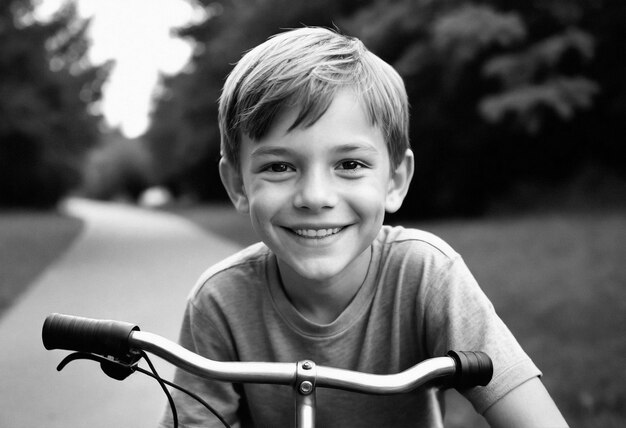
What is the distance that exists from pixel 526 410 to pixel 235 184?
3.03 ft

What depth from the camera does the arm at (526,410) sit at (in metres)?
1.38

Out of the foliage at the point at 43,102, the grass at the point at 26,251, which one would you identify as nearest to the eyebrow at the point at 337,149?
the grass at the point at 26,251

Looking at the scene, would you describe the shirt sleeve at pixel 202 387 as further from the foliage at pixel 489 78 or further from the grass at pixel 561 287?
the foliage at pixel 489 78

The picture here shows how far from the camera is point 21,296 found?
6.92m

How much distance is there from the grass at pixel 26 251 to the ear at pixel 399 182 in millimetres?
5411

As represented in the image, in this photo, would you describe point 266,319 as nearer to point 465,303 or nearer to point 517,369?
point 465,303

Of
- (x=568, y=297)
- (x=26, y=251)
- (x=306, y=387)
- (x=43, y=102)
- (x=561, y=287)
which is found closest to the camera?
(x=306, y=387)

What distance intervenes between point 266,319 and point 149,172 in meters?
49.3

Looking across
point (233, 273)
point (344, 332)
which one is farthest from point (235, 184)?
point (344, 332)

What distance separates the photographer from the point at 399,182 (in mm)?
1755

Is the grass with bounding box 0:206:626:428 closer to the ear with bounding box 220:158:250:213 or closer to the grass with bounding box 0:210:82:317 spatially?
the grass with bounding box 0:210:82:317

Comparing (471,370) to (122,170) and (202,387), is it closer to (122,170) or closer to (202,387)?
(202,387)

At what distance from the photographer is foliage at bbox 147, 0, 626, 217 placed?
887cm

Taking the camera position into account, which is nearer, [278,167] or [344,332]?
[278,167]
